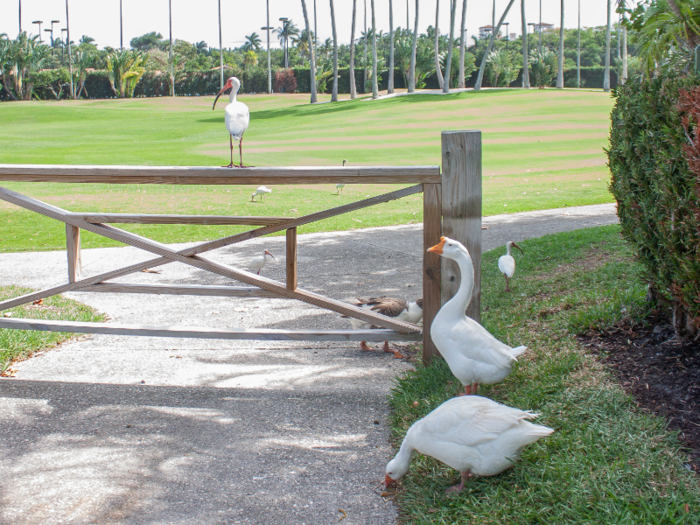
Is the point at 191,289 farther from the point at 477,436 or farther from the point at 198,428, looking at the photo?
the point at 477,436

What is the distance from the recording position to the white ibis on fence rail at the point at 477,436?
9.19 feet

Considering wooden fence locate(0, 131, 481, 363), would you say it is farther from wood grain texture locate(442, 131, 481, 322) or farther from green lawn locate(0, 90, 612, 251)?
green lawn locate(0, 90, 612, 251)

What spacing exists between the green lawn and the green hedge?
762cm

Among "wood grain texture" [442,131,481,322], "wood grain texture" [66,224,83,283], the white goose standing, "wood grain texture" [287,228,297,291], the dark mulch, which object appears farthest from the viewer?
"wood grain texture" [66,224,83,283]

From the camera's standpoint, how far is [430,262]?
14.3 feet

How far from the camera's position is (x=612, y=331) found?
170 inches

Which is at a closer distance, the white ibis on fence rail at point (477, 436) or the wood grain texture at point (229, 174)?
the white ibis on fence rail at point (477, 436)

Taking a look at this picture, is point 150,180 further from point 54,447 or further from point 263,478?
point 263,478

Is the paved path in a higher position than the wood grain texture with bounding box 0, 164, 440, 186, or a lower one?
lower

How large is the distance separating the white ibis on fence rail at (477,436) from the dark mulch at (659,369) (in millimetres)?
791

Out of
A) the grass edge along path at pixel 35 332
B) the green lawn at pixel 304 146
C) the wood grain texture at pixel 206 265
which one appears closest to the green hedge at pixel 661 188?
the wood grain texture at pixel 206 265

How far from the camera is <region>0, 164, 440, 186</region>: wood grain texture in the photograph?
13.6 ft

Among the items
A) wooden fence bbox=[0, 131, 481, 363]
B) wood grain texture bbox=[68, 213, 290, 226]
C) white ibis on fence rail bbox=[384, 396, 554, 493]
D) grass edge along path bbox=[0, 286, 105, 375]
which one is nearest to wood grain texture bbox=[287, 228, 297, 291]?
wooden fence bbox=[0, 131, 481, 363]

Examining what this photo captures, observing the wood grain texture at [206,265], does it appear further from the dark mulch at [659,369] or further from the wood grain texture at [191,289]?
the dark mulch at [659,369]
